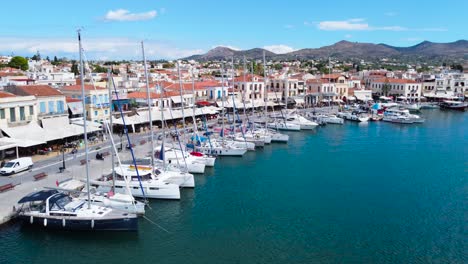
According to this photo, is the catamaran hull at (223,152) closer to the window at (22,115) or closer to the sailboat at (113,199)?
the sailboat at (113,199)

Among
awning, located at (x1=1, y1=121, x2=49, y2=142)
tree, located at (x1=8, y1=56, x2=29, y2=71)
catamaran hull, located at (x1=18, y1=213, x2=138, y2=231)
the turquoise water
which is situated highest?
tree, located at (x1=8, y1=56, x2=29, y2=71)

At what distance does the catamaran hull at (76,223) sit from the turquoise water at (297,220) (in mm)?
407

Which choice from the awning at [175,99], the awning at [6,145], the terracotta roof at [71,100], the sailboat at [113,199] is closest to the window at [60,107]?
the terracotta roof at [71,100]

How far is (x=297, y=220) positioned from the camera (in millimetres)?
26094

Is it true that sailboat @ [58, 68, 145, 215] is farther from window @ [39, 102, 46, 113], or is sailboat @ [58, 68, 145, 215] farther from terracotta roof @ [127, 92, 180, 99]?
terracotta roof @ [127, 92, 180, 99]

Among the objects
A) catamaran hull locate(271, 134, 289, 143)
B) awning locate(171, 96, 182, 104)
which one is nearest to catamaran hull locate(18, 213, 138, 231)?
catamaran hull locate(271, 134, 289, 143)

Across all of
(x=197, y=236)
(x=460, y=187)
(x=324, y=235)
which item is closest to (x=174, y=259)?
(x=197, y=236)

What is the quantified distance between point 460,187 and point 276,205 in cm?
1680

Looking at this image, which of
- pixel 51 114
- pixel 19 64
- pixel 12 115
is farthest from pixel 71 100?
pixel 19 64

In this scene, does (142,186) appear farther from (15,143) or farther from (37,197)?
(15,143)

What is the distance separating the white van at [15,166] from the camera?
96.6ft

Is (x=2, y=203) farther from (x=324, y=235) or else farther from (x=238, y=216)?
(x=324, y=235)

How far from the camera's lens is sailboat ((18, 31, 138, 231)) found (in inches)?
907

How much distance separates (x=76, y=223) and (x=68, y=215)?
0.69 metres
